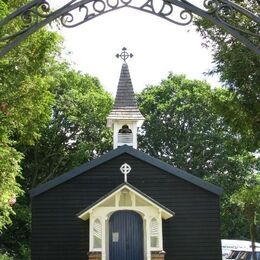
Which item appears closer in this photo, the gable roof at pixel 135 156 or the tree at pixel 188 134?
the gable roof at pixel 135 156

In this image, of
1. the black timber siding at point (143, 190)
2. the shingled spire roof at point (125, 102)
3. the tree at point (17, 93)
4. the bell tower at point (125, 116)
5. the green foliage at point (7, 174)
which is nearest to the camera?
the green foliage at point (7, 174)

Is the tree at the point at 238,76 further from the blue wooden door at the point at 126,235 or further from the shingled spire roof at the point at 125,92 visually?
the shingled spire roof at the point at 125,92

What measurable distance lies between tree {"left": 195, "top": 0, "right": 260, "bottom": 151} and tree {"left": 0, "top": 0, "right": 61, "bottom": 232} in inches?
200

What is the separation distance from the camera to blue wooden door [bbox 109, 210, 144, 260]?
1870 centimetres

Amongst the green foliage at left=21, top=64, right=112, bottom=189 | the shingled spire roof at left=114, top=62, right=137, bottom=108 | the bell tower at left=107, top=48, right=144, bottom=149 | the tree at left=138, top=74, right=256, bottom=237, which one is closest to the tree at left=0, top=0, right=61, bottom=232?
the bell tower at left=107, top=48, right=144, bottom=149

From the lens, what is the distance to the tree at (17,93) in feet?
44.2

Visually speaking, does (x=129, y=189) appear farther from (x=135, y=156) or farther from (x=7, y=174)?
(x=7, y=174)

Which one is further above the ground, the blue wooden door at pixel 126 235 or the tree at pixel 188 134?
the tree at pixel 188 134

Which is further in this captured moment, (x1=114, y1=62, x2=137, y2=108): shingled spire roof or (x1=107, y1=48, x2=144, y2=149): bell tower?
(x1=114, y1=62, x2=137, y2=108): shingled spire roof

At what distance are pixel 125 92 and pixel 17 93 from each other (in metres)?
10.8

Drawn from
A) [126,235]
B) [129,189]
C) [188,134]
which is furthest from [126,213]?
[188,134]

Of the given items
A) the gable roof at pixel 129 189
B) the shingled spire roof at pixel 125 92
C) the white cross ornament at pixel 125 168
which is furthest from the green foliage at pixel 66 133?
the gable roof at pixel 129 189

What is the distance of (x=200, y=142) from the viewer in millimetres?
38781

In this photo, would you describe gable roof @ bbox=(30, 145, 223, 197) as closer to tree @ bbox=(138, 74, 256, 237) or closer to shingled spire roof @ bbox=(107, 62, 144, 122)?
shingled spire roof @ bbox=(107, 62, 144, 122)
